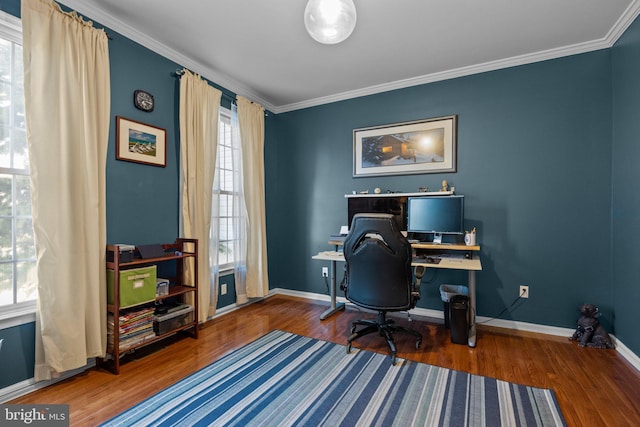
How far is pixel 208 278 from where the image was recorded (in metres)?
3.04

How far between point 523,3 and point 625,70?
43.4 inches

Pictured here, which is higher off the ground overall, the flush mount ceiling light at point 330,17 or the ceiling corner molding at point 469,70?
the ceiling corner molding at point 469,70

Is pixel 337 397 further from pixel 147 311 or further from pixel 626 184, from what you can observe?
pixel 626 184

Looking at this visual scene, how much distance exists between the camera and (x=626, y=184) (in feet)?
7.73

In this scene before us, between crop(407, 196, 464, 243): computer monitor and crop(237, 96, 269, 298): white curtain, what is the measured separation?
1819 millimetres

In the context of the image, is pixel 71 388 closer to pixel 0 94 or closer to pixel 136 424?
pixel 136 424

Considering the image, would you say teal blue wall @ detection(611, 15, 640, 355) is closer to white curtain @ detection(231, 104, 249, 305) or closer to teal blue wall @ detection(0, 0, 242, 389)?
white curtain @ detection(231, 104, 249, 305)

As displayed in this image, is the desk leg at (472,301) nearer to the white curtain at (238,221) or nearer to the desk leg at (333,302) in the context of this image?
the desk leg at (333,302)

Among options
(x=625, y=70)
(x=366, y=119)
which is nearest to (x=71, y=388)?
(x=366, y=119)

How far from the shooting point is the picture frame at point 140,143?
7.85 ft

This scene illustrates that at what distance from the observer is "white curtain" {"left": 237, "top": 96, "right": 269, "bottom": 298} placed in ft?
11.7

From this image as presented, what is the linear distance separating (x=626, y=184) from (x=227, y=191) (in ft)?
12.2

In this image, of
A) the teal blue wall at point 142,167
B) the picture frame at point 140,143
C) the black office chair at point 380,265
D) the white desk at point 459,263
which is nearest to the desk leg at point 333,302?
the white desk at point 459,263

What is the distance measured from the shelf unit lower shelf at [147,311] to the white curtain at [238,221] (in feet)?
2.47
